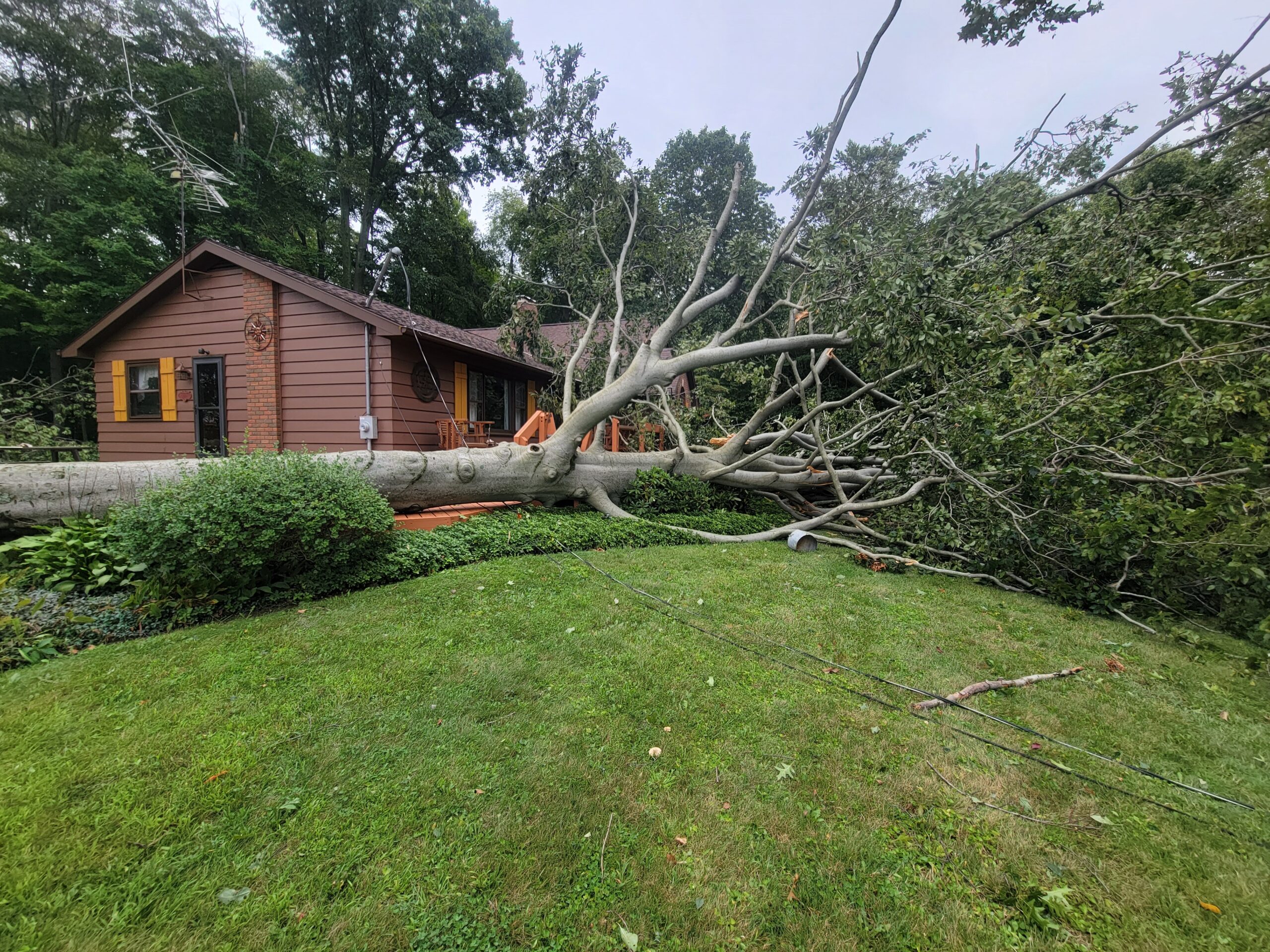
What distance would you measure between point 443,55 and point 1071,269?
19.6m

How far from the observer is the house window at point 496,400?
35.2 feet

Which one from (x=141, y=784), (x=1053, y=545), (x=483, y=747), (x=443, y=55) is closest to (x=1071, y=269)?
(x=1053, y=545)

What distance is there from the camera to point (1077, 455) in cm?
494

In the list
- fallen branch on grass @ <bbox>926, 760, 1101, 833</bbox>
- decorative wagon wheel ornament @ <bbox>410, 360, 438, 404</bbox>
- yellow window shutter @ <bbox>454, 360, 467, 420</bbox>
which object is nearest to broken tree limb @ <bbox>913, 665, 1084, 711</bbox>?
fallen branch on grass @ <bbox>926, 760, 1101, 833</bbox>

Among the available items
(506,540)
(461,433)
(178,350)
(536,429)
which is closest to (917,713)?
(506,540)

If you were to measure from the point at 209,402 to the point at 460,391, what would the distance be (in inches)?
180

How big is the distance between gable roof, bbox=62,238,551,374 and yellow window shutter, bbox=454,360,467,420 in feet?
1.50

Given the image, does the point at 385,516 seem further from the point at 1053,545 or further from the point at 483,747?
the point at 1053,545

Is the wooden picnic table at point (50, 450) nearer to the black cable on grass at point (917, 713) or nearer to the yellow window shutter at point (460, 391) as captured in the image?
the yellow window shutter at point (460, 391)

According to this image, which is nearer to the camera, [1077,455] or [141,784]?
[141,784]

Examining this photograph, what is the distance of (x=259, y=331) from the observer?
871 centimetres

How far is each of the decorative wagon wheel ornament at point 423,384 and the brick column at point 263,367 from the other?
2417 mm

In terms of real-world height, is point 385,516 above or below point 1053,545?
above

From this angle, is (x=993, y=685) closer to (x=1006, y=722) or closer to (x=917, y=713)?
(x=1006, y=722)
